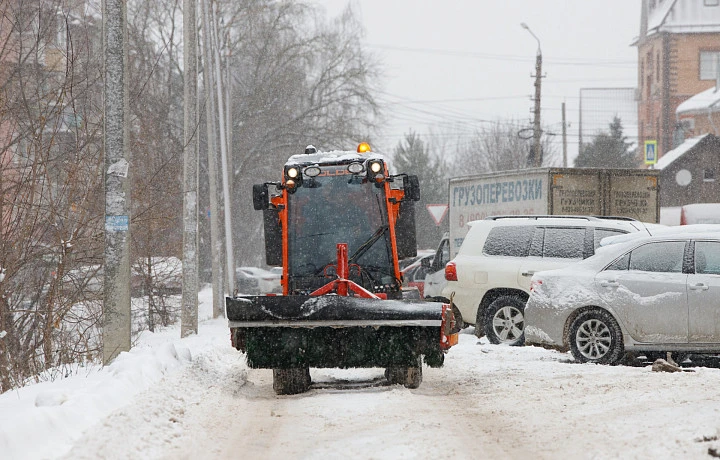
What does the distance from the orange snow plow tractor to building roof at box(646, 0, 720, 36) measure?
251ft

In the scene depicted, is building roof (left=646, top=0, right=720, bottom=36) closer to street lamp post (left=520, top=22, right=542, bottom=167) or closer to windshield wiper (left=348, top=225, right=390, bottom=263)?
street lamp post (left=520, top=22, right=542, bottom=167)

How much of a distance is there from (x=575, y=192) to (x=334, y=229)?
30.3 ft

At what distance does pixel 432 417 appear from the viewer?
327 inches

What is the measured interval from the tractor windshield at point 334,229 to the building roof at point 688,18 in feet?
252

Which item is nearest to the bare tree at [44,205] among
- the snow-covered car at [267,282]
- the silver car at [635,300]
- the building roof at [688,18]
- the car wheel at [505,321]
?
the car wheel at [505,321]

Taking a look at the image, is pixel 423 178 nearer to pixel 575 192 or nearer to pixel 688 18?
pixel 688 18

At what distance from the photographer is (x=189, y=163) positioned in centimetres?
1977

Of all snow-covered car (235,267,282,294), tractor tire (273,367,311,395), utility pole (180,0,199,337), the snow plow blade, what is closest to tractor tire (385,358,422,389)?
the snow plow blade

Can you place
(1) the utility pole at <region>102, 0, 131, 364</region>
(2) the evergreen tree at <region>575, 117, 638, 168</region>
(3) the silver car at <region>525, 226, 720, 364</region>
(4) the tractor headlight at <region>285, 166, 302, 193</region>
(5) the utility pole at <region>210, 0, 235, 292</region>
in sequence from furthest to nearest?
(2) the evergreen tree at <region>575, 117, 638, 168</region> < (5) the utility pole at <region>210, 0, 235, 292</region> < (3) the silver car at <region>525, 226, 720, 364</region> < (1) the utility pole at <region>102, 0, 131, 364</region> < (4) the tractor headlight at <region>285, 166, 302, 193</region>

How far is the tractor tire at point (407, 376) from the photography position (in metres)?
10.1

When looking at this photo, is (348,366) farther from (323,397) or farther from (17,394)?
(17,394)

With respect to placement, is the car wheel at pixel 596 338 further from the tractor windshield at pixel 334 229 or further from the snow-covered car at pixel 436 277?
the snow-covered car at pixel 436 277

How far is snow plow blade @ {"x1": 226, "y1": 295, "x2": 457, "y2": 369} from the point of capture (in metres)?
9.43

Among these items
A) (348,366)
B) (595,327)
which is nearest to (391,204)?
(348,366)
